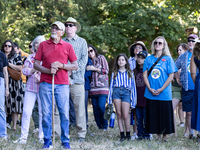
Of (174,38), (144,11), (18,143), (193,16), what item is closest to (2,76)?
(18,143)

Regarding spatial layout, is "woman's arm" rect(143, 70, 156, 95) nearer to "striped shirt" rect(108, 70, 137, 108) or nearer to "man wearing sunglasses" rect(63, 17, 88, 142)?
Result: "striped shirt" rect(108, 70, 137, 108)

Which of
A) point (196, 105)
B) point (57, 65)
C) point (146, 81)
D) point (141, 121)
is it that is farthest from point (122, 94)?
point (57, 65)

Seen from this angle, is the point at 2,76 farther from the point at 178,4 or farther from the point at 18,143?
the point at 178,4

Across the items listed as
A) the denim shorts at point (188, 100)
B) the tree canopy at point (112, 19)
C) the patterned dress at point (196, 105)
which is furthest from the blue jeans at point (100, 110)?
the tree canopy at point (112, 19)

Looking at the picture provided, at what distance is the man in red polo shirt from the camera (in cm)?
488

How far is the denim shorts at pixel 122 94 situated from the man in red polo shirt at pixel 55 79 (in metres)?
1.57

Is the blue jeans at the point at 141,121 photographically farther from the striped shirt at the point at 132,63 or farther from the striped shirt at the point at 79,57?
the striped shirt at the point at 79,57

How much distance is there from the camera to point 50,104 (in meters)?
4.95

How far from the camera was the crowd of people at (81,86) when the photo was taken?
4949mm

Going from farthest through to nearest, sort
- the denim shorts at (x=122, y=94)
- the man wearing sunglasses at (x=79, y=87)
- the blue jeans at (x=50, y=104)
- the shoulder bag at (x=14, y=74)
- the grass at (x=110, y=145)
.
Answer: the shoulder bag at (x=14, y=74), the denim shorts at (x=122, y=94), the man wearing sunglasses at (x=79, y=87), the grass at (x=110, y=145), the blue jeans at (x=50, y=104)

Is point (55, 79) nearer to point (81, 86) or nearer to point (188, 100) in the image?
point (81, 86)

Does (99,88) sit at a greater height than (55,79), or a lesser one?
lesser

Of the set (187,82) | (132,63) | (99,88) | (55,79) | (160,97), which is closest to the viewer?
(55,79)

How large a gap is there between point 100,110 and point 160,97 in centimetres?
230
